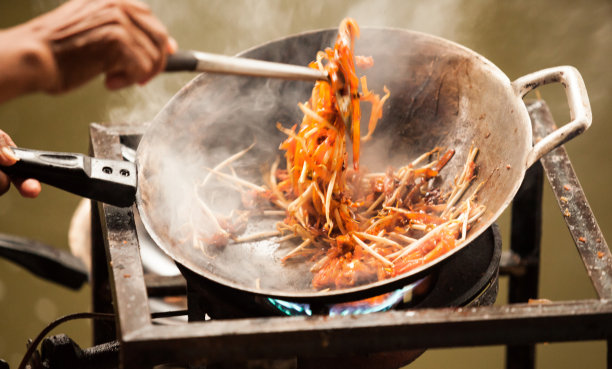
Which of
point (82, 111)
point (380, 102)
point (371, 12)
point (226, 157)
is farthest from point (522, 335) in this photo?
point (82, 111)

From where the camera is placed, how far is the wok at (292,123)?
1993 mm

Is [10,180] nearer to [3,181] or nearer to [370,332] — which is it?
[3,181]

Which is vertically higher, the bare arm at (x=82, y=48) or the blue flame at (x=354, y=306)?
the bare arm at (x=82, y=48)

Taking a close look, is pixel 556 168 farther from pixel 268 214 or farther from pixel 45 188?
pixel 45 188

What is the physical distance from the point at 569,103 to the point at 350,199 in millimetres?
814

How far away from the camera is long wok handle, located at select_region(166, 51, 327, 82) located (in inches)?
63.8

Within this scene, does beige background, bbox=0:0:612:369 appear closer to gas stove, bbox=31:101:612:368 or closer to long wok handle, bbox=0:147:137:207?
gas stove, bbox=31:101:612:368

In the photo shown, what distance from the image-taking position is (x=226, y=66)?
1708mm

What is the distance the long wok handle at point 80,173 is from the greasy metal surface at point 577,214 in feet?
4.64

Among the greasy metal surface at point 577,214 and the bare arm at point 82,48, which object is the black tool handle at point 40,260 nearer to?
the bare arm at point 82,48

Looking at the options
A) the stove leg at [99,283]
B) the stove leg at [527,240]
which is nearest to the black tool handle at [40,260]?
the stove leg at [99,283]

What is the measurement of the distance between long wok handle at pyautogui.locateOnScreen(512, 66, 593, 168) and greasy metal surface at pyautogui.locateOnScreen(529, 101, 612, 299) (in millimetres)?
367

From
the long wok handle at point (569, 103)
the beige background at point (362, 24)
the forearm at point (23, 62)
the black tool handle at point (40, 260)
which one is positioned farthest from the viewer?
the beige background at point (362, 24)

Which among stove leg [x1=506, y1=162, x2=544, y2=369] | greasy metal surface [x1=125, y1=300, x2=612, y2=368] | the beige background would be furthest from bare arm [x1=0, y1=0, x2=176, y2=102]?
the beige background
